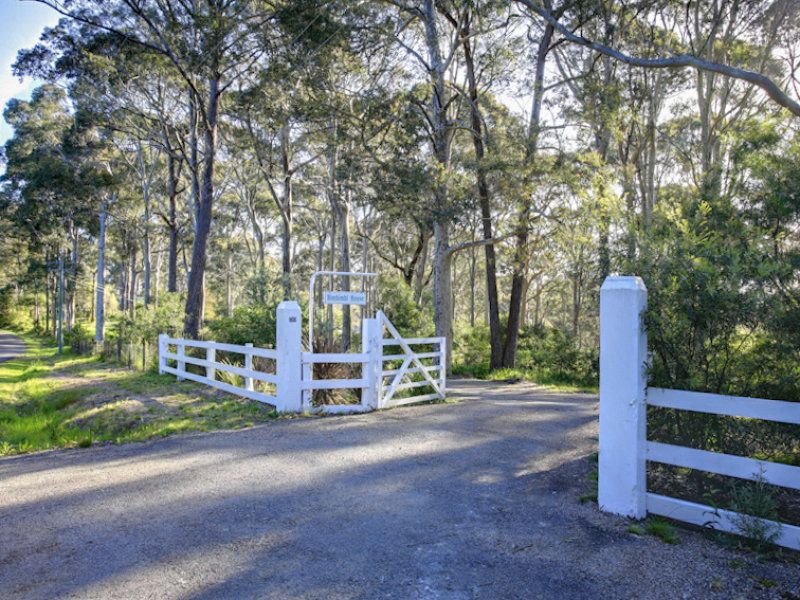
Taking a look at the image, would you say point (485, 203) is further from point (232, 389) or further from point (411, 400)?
point (232, 389)

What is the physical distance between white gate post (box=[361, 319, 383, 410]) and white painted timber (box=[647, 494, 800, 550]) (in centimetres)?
517

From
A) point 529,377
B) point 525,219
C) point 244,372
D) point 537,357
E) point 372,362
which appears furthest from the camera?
point 537,357

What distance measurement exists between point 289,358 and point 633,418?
214 inches

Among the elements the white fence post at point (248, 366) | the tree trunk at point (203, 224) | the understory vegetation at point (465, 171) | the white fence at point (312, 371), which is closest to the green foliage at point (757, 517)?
the understory vegetation at point (465, 171)

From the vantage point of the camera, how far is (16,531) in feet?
12.8

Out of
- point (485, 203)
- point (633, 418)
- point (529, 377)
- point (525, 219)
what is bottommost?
point (529, 377)

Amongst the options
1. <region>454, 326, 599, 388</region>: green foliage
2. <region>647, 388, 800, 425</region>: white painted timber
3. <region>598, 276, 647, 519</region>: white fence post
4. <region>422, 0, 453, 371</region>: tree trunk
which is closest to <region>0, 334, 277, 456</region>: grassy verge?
<region>598, 276, 647, 519</region>: white fence post

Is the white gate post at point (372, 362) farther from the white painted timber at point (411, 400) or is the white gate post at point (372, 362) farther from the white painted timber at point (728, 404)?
the white painted timber at point (728, 404)

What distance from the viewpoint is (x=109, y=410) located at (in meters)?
9.71

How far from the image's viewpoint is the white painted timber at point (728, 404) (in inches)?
133

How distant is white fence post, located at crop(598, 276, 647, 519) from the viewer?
154 inches

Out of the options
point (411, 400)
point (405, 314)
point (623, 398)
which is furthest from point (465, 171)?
point (623, 398)

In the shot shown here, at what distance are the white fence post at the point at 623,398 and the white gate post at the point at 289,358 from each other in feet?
16.7

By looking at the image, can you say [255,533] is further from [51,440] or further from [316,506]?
[51,440]
